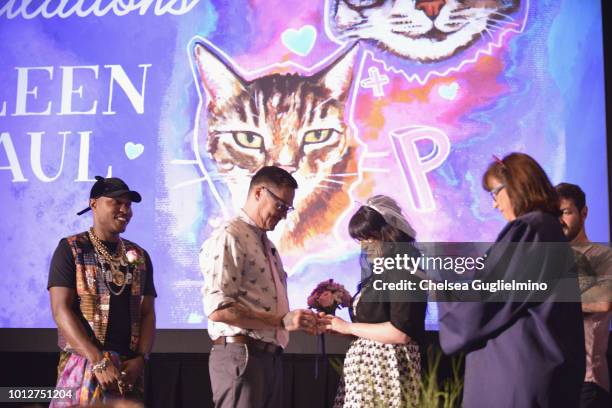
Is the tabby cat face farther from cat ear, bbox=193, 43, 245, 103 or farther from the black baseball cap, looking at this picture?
the black baseball cap

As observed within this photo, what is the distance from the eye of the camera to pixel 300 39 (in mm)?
5293

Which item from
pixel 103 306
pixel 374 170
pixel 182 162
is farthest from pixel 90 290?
pixel 374 170

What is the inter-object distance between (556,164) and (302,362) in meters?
1.90

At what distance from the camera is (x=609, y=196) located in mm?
4891

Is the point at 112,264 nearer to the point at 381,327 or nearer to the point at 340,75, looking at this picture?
the point at 381,327

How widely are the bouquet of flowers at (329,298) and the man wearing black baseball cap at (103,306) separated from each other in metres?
0.75

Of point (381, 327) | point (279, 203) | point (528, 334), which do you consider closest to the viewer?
point (528, 334)

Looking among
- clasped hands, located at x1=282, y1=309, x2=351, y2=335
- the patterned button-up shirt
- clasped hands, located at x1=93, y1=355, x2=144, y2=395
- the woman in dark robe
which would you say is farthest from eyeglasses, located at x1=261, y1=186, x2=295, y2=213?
the woman in dark robe

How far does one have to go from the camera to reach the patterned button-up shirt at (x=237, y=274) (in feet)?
10.9

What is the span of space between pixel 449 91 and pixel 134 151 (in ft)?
6.43

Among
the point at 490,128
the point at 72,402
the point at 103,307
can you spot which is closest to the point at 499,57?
the point at 490,128

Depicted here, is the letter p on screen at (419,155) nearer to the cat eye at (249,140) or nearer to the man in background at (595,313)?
the cat eye at (249,140)

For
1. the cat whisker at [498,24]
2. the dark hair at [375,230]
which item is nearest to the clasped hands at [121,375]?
the dark hair at [375,230]

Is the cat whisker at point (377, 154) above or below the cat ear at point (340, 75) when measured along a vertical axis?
below
